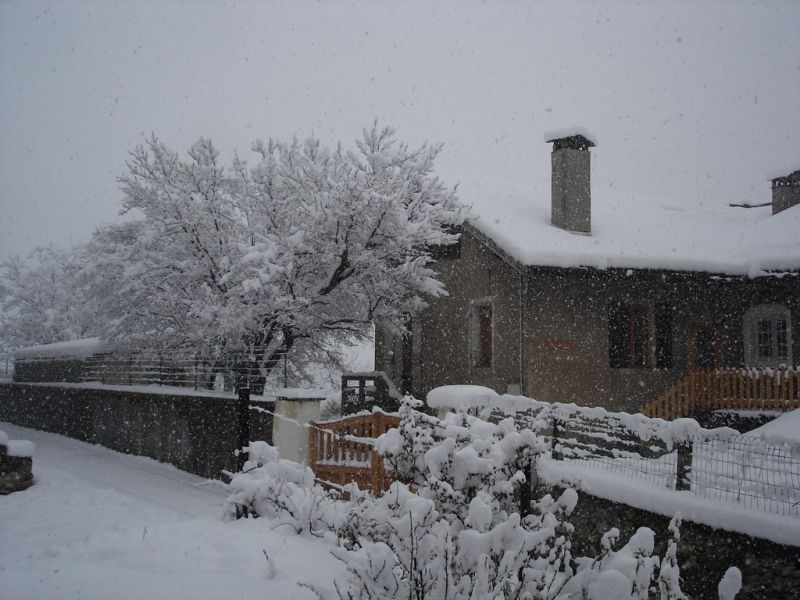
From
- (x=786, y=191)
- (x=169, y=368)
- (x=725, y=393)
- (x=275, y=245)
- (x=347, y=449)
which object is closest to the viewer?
(x=347, y=449)

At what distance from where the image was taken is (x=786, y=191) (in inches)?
774

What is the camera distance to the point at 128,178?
16.3 metres

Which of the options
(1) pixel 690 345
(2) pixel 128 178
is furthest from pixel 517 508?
(2) pixel 128 178

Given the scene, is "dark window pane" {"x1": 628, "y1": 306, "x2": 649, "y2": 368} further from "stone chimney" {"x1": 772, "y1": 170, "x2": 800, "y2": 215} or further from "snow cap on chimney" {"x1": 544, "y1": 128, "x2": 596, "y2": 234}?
"stone chimney" {"x1": 772, "y1": 170, "x2": 800, "y2": 215}

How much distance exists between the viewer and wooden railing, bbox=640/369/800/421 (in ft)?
44.5

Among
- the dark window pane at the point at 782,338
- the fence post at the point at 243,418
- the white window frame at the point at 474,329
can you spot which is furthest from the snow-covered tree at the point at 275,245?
the dark window pane at the point at 782,338

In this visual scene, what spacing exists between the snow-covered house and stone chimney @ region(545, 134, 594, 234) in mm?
34

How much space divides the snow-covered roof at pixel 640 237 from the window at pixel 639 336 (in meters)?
1.51

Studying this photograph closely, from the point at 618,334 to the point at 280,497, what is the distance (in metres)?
11.3

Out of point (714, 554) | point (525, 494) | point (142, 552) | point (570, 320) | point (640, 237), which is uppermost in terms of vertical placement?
point (640, 237)

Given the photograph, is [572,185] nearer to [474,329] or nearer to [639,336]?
[639,336]

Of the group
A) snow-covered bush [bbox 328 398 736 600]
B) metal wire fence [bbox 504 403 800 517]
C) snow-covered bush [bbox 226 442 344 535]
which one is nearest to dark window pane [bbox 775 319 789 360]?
metal wire fence [bbox 504 403 800 517]

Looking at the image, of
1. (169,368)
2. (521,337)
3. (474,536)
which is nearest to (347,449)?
(521,337)

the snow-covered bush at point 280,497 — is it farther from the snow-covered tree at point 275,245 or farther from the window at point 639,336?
the window at point 639,336
